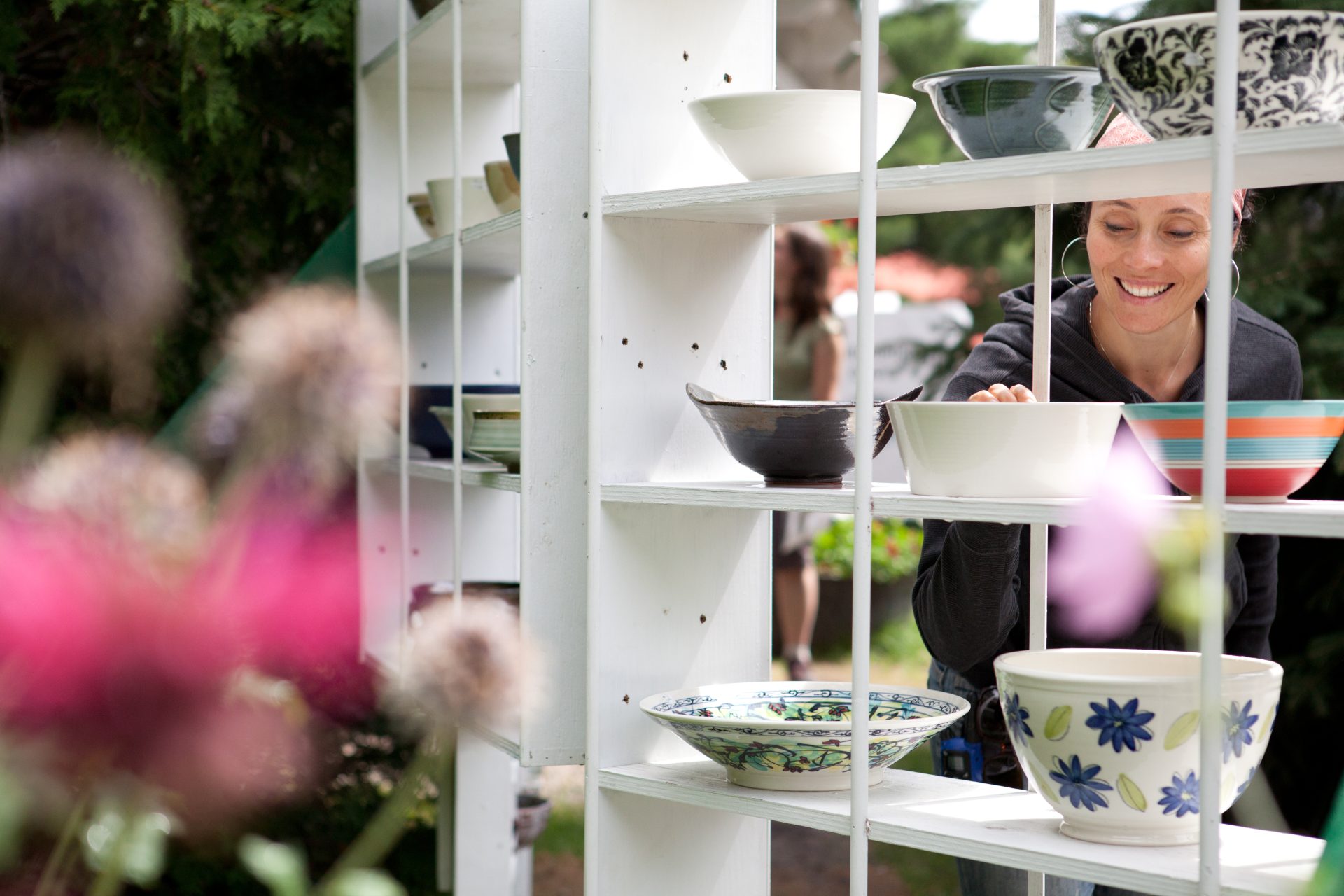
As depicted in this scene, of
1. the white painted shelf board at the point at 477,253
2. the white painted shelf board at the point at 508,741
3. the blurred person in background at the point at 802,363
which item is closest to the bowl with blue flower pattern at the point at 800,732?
the white painted shelf board at the point at 508,741

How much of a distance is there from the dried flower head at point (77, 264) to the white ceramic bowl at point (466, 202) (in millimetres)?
2014

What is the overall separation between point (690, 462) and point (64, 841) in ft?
4.54

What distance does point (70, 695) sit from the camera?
25cm

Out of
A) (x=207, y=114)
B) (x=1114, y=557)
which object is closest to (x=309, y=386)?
(x=1114, y=557)

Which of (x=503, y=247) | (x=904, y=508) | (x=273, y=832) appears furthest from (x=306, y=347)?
(x=273, y=832)

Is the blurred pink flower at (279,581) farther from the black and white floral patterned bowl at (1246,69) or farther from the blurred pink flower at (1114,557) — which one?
the black and white floral patterned bowl at (1246,69)

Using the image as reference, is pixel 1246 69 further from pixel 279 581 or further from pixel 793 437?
pixel 279 581

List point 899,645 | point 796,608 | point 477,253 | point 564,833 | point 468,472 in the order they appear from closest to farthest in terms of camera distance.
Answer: point 468,472
point 477,253
point 564,833
point 796,608
point 899,645

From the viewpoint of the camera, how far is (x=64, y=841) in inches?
11.6

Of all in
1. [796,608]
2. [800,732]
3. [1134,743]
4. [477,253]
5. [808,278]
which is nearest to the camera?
[1134,743]

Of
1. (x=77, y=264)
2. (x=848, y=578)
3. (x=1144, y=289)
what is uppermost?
(x=1144, y=289)

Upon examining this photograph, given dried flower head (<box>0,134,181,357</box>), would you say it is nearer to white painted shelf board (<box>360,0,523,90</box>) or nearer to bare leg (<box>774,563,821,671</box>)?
white painted shelf board (<box>360,0,523,90</box>)

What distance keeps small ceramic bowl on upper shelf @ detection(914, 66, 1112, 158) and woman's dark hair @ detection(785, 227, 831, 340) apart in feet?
10.7

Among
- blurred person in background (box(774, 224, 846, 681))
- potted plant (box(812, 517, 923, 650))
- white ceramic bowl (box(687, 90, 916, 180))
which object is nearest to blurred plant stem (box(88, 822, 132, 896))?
white ceramic bowl (box(687, 90, 916, 180))
